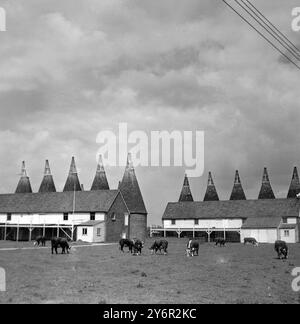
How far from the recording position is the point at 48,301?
36.8 ft

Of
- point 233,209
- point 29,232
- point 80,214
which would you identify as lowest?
point 29,232

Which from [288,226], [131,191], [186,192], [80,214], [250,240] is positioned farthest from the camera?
[186,192]

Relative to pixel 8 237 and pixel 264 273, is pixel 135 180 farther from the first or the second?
pixel 264 273

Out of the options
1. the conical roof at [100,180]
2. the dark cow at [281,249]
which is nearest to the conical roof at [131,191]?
the conical roof at [100,180]

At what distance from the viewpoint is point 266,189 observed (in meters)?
77.6

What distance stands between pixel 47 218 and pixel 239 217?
29.2m

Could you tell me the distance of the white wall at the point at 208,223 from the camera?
6764 centimetres

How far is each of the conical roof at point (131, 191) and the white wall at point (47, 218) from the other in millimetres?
7047

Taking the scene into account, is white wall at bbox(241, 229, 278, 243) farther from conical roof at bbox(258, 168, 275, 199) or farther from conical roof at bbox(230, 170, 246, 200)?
conical roof at bbox(230, 170, 246, 200)

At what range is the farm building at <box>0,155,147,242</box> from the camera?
54.9 m

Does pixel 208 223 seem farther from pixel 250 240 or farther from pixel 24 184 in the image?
pixel 24 184

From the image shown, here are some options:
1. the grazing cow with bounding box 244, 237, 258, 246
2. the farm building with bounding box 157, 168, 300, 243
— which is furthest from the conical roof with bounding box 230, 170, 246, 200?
the grazing cow with bounding box 244, 237, 258, 246

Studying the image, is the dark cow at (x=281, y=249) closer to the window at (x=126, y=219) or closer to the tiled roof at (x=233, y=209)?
the window at (x=126, y=219)

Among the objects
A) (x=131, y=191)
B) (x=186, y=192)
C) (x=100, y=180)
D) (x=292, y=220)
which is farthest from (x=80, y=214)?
(x=186, y=192)
